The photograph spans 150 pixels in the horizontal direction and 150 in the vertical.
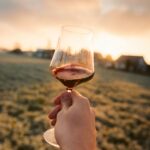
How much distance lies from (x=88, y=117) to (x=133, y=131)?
21.1 feet

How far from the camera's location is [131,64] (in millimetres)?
57188

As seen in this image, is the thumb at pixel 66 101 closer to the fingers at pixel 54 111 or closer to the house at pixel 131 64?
the fingers at pixel 54 111

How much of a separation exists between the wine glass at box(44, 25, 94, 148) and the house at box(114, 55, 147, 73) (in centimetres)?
5383

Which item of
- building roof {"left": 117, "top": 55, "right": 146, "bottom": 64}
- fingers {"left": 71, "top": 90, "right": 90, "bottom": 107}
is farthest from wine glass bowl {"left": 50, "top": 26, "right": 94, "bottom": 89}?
building roof {"left": 117, "top": 55, "right": 146, "bottom": 64}

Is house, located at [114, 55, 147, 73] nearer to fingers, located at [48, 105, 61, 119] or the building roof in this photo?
the building roof

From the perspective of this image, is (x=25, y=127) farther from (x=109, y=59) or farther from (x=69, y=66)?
(x=109, y=59)

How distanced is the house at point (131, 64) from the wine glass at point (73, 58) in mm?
53825

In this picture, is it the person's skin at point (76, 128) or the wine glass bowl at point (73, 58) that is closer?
the person's skin at point (76, 128)

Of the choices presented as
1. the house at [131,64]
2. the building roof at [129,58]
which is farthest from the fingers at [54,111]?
the building roof at [129,58]

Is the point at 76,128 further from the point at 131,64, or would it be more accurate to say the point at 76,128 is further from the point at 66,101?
the point at 131,64

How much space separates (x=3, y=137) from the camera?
5613 mm

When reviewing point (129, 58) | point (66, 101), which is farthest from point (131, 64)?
point (66, 101)

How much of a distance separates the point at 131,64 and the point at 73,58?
2196 inches

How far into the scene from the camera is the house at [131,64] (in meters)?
55.8
